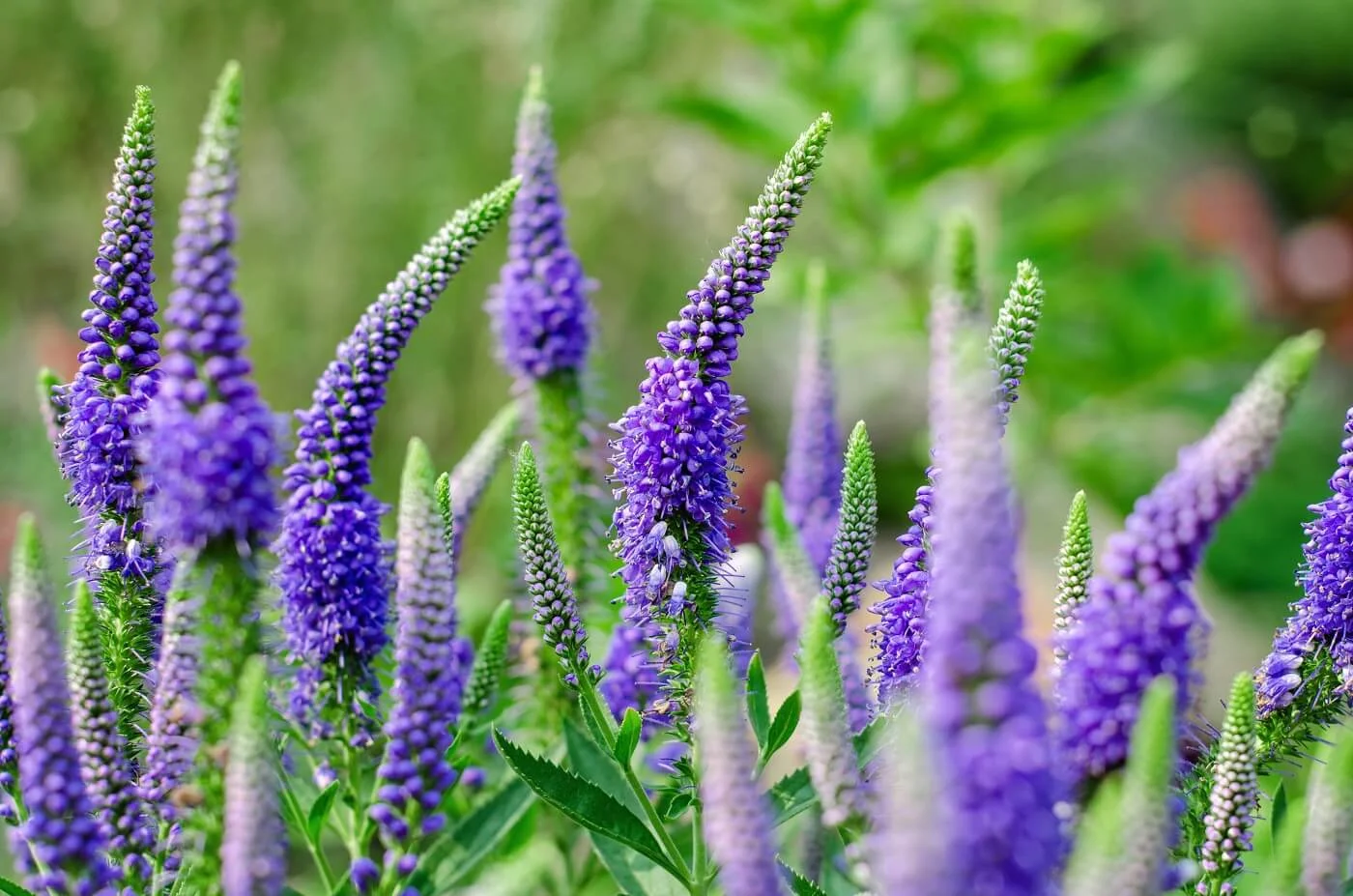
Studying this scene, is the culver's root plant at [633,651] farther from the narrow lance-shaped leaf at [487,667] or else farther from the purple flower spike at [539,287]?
the purple flower spike at [539,287]

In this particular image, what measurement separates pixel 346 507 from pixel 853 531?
616mm

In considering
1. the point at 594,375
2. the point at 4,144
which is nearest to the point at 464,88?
the point at 4,144

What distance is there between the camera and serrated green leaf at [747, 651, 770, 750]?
1.72 m

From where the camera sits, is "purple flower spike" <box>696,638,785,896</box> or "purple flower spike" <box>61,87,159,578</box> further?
"purple flower spike" <box>61,87,159,578</box>

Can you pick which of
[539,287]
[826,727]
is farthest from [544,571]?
[539,287]

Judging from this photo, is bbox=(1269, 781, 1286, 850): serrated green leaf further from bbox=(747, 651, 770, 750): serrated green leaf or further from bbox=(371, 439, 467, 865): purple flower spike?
bbox=(371, 439, 467, 865): purple flower spike

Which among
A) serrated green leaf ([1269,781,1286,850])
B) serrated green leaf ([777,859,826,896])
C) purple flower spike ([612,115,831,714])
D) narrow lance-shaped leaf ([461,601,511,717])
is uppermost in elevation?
purple flower spike ([612,115,831,714])

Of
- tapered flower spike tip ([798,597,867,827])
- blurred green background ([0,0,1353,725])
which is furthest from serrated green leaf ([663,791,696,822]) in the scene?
blurred green background ([0,0,1353,725])

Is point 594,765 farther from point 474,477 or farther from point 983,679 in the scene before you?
point 983,679

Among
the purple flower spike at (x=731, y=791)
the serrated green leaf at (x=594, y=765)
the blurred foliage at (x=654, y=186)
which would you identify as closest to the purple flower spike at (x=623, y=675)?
the serrated green leaf at (x=594, y=765)

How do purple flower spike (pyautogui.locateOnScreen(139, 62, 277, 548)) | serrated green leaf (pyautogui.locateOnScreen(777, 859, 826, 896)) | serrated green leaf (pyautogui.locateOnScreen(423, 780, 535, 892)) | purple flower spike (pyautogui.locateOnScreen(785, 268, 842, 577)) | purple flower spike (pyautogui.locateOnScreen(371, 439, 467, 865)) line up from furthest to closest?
purple flower spike (pyautogui.locateOnScreen(785, 268, 842, 577)) < serrated green leaf (pyautogui.locateOnScreen(423, 780, 535, 892)) < serrated green leaf (pyautogui.locateOnScreen(777, 859, 826, 896)) < purple flower spike (pyautogui.locateOnScreen(371, 439, 467, 865)) < purple flower spike (pyautogui.locateOnScreen(139, 62, 277, 548))

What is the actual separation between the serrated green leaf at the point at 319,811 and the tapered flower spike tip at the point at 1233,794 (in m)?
0.97

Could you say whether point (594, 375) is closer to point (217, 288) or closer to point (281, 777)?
point (281, 777)

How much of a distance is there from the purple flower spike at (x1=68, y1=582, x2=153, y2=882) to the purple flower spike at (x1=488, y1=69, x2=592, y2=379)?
3.85 ft
